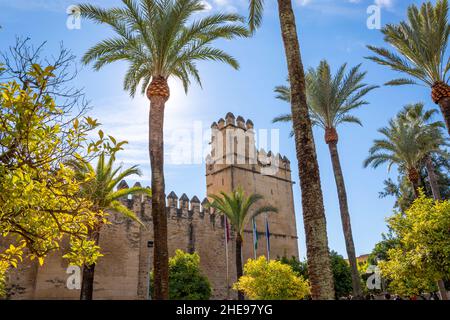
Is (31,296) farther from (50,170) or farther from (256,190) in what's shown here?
(256,190)

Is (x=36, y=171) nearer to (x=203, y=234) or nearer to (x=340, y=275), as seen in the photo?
(x=203, y=234)

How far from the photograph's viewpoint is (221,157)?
32.7 metres

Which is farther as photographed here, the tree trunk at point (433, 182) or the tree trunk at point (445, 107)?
the tree trunk at point (433, 182)

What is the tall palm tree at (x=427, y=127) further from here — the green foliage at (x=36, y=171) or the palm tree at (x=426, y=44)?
the green foliage at (x=36, y=171)

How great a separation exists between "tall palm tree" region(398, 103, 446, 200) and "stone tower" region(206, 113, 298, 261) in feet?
46.5

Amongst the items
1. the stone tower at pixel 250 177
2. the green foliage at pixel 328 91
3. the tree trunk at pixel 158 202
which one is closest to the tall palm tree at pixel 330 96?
the green foliage at pixel 328 91

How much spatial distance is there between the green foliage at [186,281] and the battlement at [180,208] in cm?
452

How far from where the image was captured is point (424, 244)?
1178 centimetres

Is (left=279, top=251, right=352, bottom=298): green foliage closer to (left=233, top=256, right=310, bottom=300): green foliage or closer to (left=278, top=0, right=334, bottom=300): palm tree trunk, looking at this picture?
(left=233, top=256, right=310, bottom=300): green foliage

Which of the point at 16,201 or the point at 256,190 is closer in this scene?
the point at 16,201

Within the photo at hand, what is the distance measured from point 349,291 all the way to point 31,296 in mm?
20896

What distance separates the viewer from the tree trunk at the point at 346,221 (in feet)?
46.3
